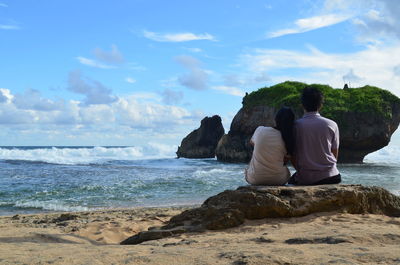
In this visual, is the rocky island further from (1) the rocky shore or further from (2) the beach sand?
(2) the beach sand

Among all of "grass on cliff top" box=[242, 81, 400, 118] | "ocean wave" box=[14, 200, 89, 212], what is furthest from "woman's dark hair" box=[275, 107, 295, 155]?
"grass on cliff top" box=[242, 81, 400, 118]

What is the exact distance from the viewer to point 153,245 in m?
4.73

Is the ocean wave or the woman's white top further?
the ocean wave

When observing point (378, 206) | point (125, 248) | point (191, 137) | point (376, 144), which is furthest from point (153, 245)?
point (191, 137)

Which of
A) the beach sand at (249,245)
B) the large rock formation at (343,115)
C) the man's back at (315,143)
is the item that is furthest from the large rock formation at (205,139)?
the man's back at (315,143)

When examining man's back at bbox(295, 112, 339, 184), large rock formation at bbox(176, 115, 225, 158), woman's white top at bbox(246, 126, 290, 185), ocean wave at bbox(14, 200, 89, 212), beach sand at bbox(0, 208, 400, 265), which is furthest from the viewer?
large rock formation at bbox(176, 115, 225, 158)

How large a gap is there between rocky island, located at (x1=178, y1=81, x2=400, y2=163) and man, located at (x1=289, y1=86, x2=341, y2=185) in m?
26.5

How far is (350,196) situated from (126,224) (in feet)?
12.0

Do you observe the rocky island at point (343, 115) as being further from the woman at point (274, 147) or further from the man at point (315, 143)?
the woman at point (274, 147)

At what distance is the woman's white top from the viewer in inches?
222

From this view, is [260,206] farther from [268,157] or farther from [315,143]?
[315,143]

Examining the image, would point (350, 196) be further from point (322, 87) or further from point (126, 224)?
point (322, 87)

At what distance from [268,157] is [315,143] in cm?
70

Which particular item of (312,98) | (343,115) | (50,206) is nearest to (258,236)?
(312,98)
